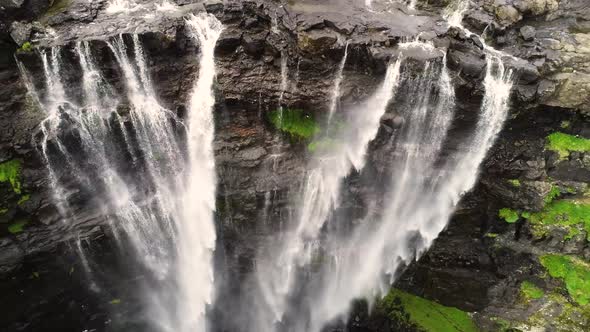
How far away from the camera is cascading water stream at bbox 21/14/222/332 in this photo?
15.1 meters

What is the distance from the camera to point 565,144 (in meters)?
16.0

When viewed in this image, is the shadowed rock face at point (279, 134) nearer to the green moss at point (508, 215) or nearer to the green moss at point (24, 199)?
the green moss at point (24, 199)

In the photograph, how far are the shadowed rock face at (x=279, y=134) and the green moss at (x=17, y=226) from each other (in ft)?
0.38

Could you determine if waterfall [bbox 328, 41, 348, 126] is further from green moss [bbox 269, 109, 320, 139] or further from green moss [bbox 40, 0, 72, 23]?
green moss [bbox 40, 0, 72, 23]

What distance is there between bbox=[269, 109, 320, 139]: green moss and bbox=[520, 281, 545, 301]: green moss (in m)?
10.3

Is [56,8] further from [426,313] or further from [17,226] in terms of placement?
[426,313]

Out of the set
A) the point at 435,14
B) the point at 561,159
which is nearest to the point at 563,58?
the point at 561,159

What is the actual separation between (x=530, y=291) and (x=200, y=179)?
13.8 meters

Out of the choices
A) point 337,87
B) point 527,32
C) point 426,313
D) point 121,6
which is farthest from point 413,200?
point 121,6

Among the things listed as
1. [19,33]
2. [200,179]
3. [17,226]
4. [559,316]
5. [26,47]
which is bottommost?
[559,316]

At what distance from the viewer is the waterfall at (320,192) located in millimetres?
16609

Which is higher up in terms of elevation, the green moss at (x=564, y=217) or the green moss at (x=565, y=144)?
the green moss at (x=565, y=144)

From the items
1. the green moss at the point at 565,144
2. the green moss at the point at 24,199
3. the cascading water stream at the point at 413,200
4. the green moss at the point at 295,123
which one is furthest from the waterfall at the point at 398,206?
the green moss at the point at 24,199

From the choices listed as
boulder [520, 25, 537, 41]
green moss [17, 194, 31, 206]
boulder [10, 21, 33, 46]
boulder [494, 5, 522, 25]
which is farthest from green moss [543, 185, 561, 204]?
boulder [10, 21, 33, 46]
